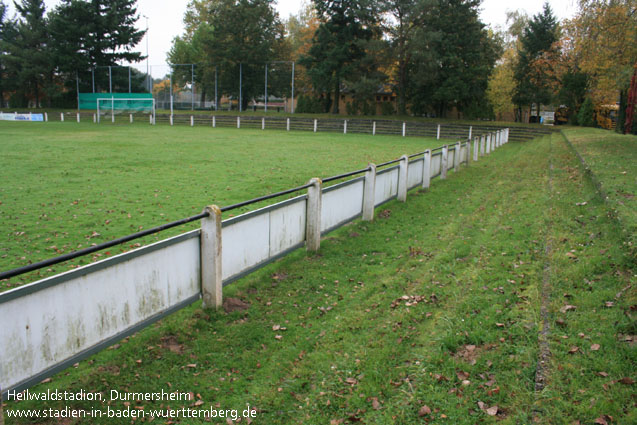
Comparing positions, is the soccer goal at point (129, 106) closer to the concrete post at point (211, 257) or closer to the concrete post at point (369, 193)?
the concrete post at point (369, 193)

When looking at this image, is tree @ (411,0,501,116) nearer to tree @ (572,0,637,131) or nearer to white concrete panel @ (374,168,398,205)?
tree @ (572,0,637,131)

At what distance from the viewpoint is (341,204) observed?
348 inches

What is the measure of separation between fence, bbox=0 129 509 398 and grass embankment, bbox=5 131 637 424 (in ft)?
1.31

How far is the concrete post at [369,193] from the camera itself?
32.4 feet

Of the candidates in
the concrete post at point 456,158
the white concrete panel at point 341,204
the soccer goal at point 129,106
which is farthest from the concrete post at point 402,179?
the soccer goal at point 129,106

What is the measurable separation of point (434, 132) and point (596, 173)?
2835 cm

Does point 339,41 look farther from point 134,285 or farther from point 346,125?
point 134,285

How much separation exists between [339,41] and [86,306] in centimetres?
5271

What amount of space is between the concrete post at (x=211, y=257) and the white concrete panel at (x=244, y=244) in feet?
0.73

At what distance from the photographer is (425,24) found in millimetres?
50500

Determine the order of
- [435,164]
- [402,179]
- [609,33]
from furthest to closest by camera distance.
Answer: [609,33], [435,164], [402,179]

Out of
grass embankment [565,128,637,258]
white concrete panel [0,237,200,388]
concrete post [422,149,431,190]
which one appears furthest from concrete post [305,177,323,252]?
concrete post [422,149,431,190]

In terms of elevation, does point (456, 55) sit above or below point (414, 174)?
above

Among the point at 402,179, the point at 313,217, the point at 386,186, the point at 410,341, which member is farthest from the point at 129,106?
the point at 410,341
